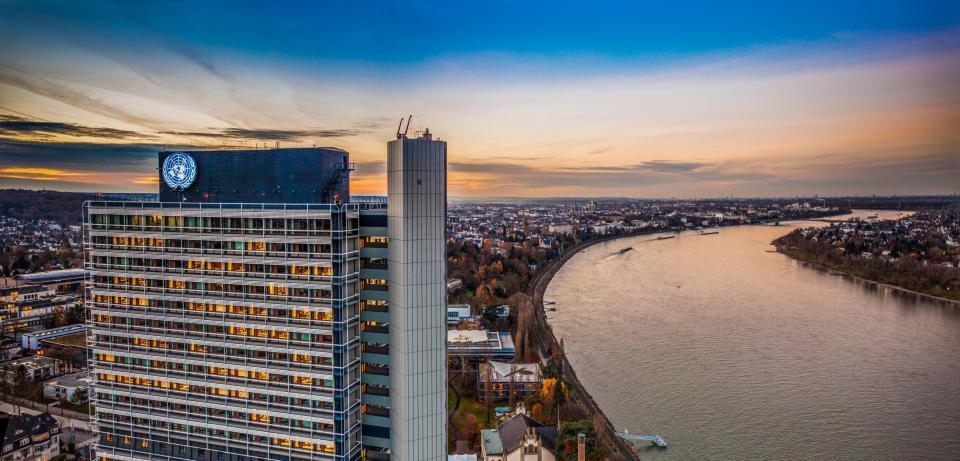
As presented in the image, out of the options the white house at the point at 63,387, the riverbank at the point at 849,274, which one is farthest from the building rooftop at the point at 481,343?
the riverbank at the point at 849,274

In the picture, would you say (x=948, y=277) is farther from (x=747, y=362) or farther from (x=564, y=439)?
(x=564, y=439)

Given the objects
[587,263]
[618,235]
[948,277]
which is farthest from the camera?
[618,235]

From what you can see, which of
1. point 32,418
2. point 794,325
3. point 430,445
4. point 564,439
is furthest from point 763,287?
point 32,418

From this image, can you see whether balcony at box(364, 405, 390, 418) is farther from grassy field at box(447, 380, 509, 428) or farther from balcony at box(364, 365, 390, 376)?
grassy field at box(447, 380, 509, 428)

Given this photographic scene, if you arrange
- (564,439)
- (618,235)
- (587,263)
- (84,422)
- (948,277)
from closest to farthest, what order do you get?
1. (564,439)
2. (84,422)
3. (948,277)
4. (587,263)
5. (618,235)

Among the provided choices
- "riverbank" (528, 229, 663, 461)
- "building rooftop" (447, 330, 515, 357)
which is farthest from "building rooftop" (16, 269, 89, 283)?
"riverbank" (528, 229, 663, 461)

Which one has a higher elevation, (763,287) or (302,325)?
(302,325)

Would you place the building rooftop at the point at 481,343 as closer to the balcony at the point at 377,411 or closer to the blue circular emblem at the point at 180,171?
the balcony at the point at 377,411
